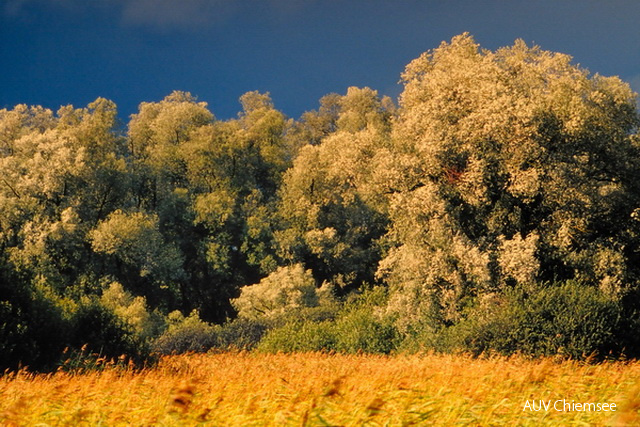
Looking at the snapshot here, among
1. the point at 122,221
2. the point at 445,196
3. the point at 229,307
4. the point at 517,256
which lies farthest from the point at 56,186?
the point at 517,256

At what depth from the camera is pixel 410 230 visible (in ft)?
81.5

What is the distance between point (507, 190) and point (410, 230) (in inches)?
167

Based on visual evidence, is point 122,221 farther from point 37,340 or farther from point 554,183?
point 554,183

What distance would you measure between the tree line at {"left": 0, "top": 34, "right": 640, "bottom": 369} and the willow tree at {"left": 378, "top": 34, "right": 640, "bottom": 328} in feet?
0.26

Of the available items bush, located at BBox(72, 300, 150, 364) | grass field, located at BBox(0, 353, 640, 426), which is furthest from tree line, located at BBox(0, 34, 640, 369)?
grass field, located at BBox(0, 353, 640, 426)

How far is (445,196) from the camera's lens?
2438cm

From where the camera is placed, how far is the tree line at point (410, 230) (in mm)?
19453

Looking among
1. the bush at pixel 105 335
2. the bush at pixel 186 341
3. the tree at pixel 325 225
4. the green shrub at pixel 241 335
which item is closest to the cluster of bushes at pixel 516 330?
the green shrub at pixel 241 335

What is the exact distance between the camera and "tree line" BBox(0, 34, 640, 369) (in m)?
19.5

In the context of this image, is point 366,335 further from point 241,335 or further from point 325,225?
point 325,225

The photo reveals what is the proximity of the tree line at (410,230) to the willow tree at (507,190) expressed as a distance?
0.08m

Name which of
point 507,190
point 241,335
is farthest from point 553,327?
point 241,335

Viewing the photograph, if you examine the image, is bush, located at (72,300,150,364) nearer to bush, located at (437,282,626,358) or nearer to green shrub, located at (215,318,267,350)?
green shrub, located at (215,318,267,350)

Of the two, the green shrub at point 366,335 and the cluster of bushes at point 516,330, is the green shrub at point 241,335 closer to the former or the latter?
the cluster of bushes at point 516,330
